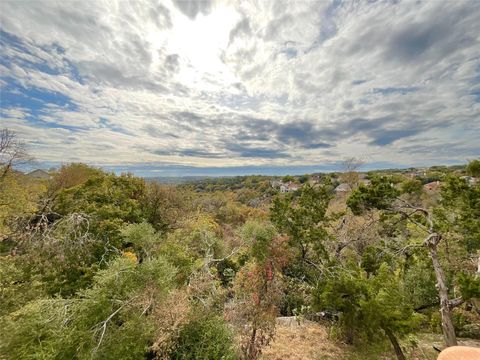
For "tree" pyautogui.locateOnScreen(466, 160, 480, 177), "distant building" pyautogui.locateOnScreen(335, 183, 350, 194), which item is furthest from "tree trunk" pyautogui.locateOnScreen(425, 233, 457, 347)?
"distant building" pyautogui.locateOnScreen(335, 183, 350, 194)

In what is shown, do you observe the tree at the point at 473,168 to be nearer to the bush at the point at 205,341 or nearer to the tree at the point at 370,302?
the tree at the point at 370,302

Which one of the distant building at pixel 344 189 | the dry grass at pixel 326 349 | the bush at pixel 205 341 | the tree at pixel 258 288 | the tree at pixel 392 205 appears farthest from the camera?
the distant building at pixel 344 189

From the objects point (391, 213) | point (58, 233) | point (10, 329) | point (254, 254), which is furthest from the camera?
point (58, 233)

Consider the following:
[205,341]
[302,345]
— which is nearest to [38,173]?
[205,341]

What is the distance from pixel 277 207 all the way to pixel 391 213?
410cm

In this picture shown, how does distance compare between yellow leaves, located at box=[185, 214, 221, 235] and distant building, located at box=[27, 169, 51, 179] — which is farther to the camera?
distant building, located at box=[27, 169, 51, 179]

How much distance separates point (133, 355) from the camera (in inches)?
250

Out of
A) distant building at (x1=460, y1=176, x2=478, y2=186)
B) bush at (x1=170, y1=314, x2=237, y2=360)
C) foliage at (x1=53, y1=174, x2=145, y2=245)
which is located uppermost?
distant building at (x1=460, y1=176, x2=478, y2=186)

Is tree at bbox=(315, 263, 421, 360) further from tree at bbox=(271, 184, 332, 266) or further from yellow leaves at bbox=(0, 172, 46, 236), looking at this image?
yellow leaves at bbox=(0, 172, 46, 236)

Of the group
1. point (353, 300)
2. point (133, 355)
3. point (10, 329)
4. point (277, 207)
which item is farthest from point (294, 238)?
point (10, 329)

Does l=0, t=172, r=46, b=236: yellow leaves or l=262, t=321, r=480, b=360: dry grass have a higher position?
l=0, t=172, r=46, b=236: yellow leaves

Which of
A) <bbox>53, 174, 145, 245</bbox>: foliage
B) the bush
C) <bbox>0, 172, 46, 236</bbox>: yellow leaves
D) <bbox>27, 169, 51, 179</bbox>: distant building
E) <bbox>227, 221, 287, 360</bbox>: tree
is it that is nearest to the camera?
the bush

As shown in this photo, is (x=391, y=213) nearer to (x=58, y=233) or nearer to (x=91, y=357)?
(x=91, y=357)

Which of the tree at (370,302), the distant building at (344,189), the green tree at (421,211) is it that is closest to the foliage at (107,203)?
the tree at (370,302)
